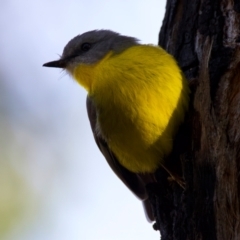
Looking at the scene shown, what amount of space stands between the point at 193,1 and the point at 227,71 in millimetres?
706

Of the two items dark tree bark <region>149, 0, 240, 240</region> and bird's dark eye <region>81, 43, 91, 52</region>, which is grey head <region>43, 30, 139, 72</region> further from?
dark tree bark <region>149, 0, 240, 240</region>

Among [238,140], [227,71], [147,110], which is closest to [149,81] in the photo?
[147,110]

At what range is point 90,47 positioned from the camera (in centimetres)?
477

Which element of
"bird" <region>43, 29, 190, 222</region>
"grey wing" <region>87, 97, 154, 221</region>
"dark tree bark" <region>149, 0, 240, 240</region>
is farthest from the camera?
"grey wing" <region>87, 97, 154, 221</region>

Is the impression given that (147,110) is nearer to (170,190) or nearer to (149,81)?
(149,81)

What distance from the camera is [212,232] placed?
9.51ft

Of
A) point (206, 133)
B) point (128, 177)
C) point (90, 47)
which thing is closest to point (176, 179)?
point (206, 133)

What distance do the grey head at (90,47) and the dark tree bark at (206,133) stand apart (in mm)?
619

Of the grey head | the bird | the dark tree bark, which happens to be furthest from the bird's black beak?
the dark tree bark

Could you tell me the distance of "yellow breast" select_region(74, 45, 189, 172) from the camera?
11.3 ft

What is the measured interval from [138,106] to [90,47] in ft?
4.81

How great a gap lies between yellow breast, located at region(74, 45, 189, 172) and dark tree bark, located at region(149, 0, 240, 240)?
0.10 m

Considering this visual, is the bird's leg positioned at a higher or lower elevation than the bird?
lower

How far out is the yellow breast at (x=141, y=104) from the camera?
11.3 feet
